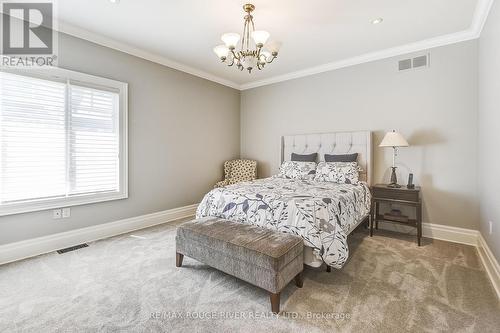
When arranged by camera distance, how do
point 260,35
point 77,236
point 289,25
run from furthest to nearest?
point 77,236 < point 289,25 < point 260,35

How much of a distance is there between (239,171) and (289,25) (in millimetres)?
2861

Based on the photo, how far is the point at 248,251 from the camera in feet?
6.23

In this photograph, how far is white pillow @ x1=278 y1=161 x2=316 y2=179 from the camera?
3.87 metres

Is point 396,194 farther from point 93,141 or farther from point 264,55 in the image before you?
point 93,141

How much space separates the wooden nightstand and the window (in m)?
3.67

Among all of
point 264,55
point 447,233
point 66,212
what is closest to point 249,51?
point 264,55

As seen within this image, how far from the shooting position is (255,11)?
2641 millimetres

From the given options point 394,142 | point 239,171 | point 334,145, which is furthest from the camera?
point 239,171

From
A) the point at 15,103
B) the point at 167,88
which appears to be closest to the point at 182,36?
the point at 167,88

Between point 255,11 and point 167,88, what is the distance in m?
2.10

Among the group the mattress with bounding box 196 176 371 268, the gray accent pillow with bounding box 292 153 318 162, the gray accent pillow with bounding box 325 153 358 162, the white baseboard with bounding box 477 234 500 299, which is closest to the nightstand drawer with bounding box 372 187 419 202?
the mattress with bounding box 196 176 371 268

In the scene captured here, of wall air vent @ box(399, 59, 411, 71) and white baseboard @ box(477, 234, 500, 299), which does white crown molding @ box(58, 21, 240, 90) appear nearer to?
wall air vent @ box(399, 59, 411, 71)

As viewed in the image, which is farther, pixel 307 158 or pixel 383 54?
pixel 307 158

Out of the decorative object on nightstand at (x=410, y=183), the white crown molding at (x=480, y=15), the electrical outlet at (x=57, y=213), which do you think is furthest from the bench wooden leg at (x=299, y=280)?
the white crown molding at (x=480, y=15)
